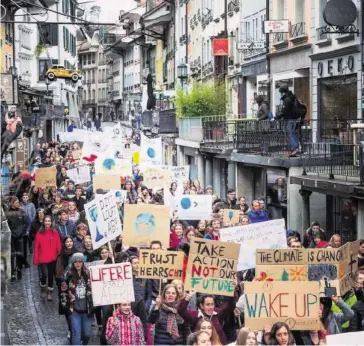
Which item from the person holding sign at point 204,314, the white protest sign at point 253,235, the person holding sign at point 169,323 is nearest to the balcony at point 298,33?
the white protest sign at point 253,235

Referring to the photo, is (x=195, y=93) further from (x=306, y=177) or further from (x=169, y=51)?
(x=169, y=51)

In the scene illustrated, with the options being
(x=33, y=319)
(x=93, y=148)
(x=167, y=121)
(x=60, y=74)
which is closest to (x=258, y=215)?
(x=33, y=319)

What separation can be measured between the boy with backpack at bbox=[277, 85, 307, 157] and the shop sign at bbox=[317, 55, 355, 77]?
1837 millimetres

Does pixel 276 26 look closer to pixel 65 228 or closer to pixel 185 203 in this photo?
pixel 185 203

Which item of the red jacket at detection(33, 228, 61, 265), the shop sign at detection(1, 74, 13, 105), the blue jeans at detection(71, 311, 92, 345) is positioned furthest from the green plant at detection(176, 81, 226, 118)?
the blue jeans at detection(71, 311, 92, 345)

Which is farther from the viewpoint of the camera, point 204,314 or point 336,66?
point 336,66

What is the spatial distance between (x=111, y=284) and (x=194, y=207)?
31.4 ft

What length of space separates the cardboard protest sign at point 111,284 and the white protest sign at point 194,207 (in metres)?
8.94

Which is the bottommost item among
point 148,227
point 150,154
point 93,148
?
point 148,227

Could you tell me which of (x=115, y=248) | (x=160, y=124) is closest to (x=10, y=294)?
(x=115, y=248)

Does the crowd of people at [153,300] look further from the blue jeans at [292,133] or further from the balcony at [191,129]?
the balcony at [191,129]

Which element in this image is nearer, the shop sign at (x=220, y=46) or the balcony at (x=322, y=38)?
the balcony at (x=322, y=38)

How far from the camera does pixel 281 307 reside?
40.3 ft

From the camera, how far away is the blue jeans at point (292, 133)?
28086 millimetres
